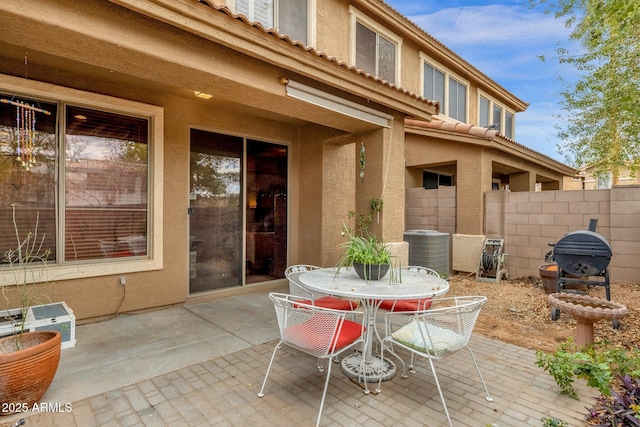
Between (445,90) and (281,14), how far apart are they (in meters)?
6.06

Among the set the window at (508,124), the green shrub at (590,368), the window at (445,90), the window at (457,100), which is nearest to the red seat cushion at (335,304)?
the green shrub at (590,368)

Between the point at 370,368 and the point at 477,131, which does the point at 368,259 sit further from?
the point at 477,131

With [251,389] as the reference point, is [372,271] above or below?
above

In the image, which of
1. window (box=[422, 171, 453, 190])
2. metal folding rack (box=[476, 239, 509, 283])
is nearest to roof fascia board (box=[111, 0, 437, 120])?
metal folding rack (box=[476, 239, 509, 283])

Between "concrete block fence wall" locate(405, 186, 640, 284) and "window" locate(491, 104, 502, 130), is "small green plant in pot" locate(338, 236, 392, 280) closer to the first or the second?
"concrete block fence wall" locate(405, 186, 640, 284)

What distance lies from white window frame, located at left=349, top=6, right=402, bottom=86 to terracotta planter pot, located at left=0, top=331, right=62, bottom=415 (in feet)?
22.6

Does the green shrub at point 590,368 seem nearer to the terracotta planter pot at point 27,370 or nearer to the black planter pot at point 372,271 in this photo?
the black planter pot at point 372,271

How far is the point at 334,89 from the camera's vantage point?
14.7ft

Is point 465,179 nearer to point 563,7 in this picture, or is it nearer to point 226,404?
point 563,7

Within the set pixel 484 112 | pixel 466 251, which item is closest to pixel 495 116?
pixel 484 112

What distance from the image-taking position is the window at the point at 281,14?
553 centimetres

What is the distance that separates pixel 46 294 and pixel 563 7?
27.6 feet

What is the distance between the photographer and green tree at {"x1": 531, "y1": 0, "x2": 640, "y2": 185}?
4166mm

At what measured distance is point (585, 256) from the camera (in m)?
4.54
